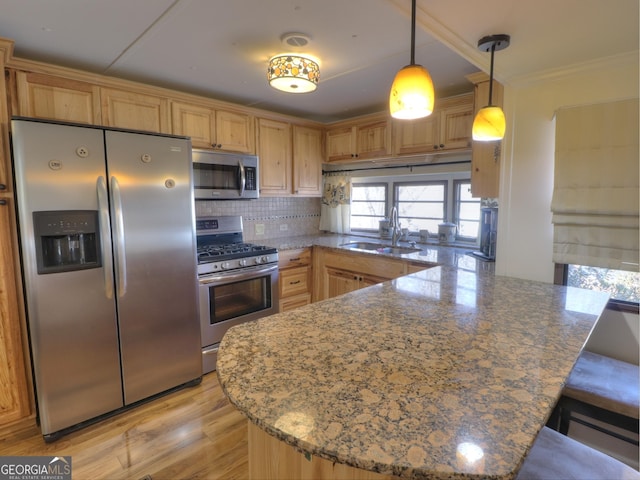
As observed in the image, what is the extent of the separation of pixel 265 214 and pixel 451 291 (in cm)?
248

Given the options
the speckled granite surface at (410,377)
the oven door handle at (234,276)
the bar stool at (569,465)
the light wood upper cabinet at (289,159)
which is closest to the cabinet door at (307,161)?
the light wood upper cabinet at (289,159)

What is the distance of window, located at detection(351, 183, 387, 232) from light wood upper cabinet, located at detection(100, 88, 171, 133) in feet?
7.21

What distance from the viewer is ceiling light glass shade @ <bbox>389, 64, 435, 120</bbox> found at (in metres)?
1.08

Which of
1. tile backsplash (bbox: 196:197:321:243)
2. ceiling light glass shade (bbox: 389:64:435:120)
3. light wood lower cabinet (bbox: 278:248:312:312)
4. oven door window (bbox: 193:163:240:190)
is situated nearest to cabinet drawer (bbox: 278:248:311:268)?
light wood lower cabinet (bbox: 278:248:312:312)

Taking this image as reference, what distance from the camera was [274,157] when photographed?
339 cm

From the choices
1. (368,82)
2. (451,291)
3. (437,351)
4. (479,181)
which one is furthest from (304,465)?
(368,82)

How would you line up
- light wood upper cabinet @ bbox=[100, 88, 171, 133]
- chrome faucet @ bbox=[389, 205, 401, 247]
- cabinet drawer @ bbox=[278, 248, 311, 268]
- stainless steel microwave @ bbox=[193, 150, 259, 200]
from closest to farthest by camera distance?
light wood upper cabinet @ bbox=[100, 88, 171, 133] → stainless steel microwave @ bbox=[193, 150, 259, 200] → cabinet drawer @ bbox=[278, 248, 311, 268] → chrome faucet @ bbox=[389, 205, 401, 247]

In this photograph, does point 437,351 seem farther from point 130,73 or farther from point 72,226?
point 130,73

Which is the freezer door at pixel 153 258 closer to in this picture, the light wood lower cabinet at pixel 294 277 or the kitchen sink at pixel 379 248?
the light wood lower cabinet at pixel 294 277

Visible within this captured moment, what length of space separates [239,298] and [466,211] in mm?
2233

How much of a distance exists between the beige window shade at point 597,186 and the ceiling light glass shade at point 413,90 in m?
1.27

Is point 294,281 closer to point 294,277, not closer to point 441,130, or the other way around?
point 294,277

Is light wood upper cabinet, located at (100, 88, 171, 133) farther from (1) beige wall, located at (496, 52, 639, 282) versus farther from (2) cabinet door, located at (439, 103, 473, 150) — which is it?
(1) beige wall, located at (496, 52, 639, 282)

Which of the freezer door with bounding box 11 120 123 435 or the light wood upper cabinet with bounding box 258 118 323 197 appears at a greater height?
the light wood upper cabinet with bounding box 258 118 323 197
